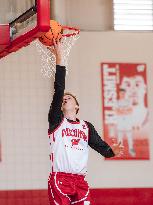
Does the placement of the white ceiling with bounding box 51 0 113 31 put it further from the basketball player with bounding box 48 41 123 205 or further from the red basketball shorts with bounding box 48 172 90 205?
the red basketball shorts with bounding box 48 172 90 205

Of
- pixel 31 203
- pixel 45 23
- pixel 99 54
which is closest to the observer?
pixel 45 23

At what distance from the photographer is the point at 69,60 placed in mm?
8922

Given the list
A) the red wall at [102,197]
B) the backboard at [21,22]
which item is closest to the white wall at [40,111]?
the red wall at [102,197]

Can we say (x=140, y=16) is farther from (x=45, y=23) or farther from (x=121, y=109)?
(x=45, y=23)

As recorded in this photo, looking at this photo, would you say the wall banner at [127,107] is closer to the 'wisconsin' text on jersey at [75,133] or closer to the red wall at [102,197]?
the red wall at [102,197]

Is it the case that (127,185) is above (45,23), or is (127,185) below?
below

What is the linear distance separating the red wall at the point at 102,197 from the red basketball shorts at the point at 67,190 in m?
3.32

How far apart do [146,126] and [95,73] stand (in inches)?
46.0

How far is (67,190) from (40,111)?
142 inches

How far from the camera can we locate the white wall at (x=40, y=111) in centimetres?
865

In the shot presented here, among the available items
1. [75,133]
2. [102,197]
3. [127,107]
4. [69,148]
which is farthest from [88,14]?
[69,148]

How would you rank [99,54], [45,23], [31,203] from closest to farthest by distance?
[45,23]
[31,203]
[99,54]

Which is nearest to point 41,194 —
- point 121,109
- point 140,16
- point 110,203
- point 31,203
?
point 31,203

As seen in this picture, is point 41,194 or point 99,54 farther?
point 99,54
